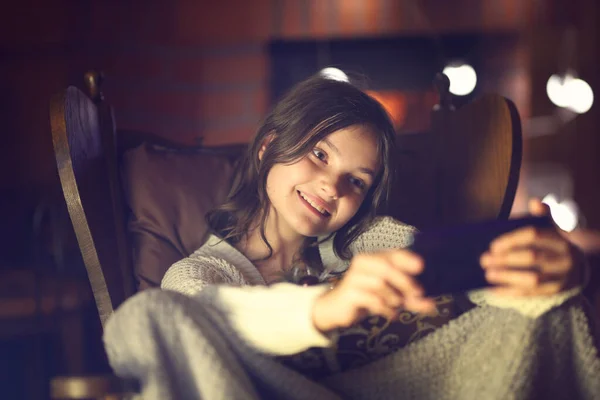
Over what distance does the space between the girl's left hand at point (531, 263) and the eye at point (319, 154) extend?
12.3 inches

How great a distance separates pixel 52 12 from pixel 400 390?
1.83m

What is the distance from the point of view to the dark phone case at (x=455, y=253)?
1.85 ft

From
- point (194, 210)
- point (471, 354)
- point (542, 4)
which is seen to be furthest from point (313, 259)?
point (542, 4)

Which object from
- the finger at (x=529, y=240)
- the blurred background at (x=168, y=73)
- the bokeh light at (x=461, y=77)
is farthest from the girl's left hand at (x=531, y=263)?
the bokeh light at (x=461, y=77)

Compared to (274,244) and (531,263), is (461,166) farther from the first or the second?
(531,263)

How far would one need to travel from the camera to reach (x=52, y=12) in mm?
2029

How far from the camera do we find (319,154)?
850 mm

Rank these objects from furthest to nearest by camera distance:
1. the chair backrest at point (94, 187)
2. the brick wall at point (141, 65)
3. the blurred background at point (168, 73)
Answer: the brick wall at point (141, 65), the blurred background at point (168, 73), the chair backrest at point (94, 187)

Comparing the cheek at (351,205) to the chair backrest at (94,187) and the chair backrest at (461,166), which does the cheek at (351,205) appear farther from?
the chair backrest at (94,187)

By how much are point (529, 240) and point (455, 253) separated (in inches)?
3.0

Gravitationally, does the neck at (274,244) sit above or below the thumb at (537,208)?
below

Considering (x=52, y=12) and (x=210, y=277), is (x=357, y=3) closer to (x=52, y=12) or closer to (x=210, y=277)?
(x=52, y=12)

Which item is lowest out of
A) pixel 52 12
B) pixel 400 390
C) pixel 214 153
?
pixel 400 390

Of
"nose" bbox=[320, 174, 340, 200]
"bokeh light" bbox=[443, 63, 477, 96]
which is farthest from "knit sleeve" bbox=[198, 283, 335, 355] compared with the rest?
"bokeh light" bbox=[443, 63, 477, 96]
